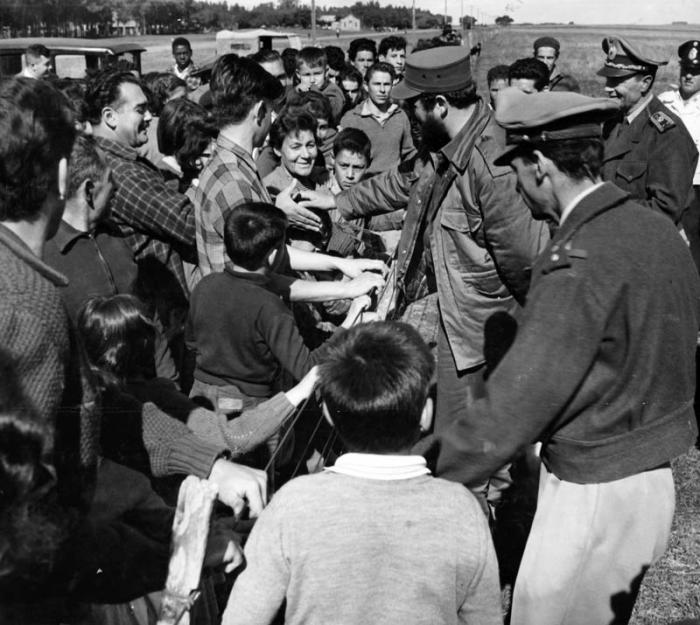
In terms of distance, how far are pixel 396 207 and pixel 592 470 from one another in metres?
3.11

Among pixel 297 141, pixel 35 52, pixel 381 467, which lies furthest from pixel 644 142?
pixel 35 52

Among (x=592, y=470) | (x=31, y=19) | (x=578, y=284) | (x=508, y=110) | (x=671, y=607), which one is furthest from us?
(x=31, y=19)

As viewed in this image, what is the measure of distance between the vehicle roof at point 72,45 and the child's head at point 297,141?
24.9ft

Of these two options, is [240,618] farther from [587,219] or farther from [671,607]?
[671,607]

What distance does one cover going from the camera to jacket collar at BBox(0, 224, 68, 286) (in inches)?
75.8

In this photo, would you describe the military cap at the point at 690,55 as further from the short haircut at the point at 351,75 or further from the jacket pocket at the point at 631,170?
the short haircut at the point at 351,75

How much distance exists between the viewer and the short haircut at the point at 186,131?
19.5 ft

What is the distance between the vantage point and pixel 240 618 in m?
2.21

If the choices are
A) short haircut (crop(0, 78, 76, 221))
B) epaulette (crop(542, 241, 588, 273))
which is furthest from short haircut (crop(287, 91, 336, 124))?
short haircut (crop(0, 78, 76, 221))

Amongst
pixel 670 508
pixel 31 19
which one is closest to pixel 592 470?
pixel 670 508

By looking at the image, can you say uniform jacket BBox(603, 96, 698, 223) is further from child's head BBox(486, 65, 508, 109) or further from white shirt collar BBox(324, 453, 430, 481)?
white shirt collar BBox(324, 453, 430, 481)

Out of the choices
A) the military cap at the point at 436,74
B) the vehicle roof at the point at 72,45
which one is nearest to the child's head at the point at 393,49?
the vehicle roof at the point at 72,45

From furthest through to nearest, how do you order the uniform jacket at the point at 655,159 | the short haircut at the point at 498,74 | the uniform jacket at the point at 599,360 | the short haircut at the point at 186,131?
1. the short haircut at the point at 498,74
2. the uniform jacket at the point at 655,159
3. the short haircut at the point at 186,131
4. the uniform jacket at the point at 599,360

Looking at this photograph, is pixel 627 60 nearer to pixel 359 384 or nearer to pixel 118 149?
pixel 118 149
